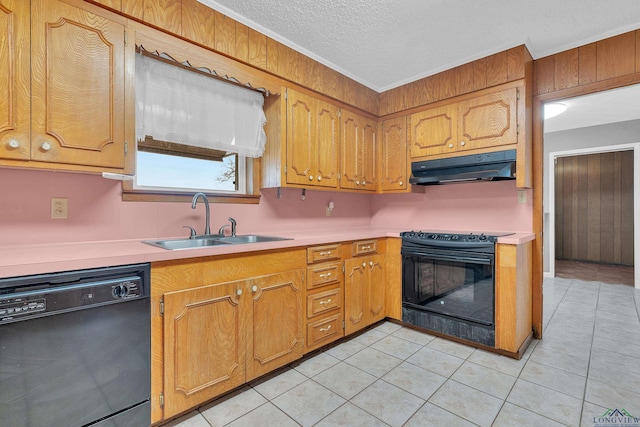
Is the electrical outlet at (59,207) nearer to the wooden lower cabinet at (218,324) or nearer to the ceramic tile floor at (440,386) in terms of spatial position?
the wooden lower cabinet at (218,324)

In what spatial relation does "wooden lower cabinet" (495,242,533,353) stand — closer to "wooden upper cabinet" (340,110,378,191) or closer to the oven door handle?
the oven door handle

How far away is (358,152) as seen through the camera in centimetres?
311

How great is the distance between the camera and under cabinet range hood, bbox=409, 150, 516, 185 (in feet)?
8.05

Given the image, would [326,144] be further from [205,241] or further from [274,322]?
[274,322]

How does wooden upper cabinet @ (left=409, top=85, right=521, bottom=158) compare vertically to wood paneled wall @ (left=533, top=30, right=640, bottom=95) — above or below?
below

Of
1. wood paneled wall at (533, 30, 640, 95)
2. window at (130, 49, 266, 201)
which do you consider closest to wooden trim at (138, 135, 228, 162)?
window at (130, 49, 266, 201)

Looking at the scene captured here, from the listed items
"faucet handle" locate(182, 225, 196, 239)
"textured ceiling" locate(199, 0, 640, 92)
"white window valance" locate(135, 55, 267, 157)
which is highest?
"textured ceiling" locate(199, 0, 640, 92)

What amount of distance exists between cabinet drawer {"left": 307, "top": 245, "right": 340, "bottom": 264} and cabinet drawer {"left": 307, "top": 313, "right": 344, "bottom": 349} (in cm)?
45

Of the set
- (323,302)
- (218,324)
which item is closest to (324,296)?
(323,302)

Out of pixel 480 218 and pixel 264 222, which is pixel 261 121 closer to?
pixel 264 222

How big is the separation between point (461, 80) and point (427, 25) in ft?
2.40

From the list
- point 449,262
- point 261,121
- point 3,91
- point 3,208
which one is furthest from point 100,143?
point 449,262

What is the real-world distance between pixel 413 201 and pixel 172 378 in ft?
9.09

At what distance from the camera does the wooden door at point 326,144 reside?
8.82ft
